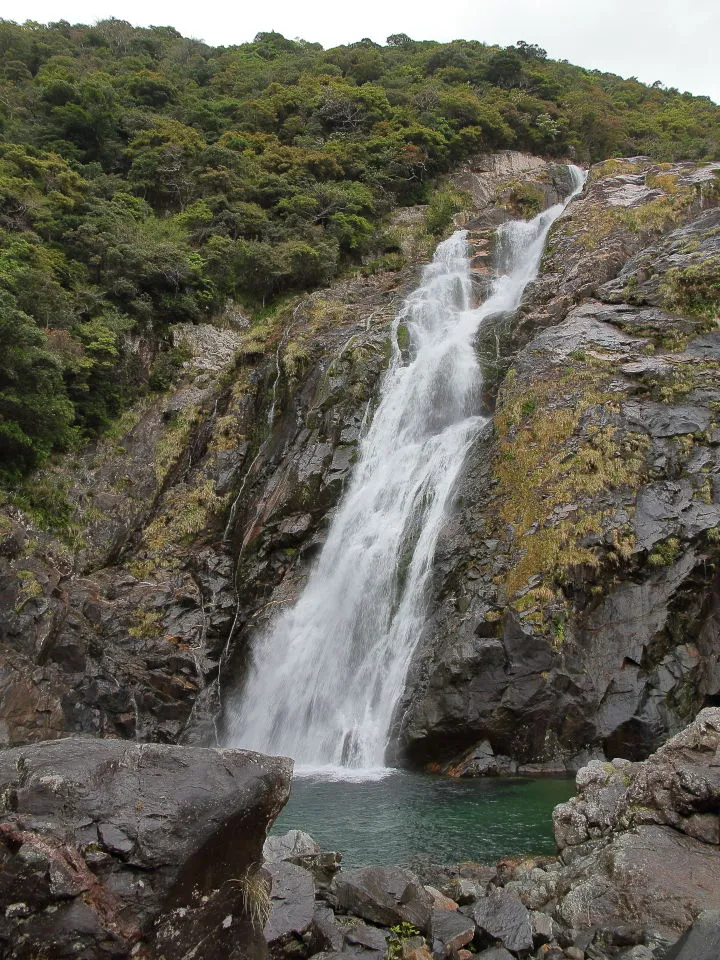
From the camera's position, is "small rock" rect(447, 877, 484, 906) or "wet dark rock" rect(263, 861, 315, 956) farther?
"small rock" rect(447, 877, 484, 906)

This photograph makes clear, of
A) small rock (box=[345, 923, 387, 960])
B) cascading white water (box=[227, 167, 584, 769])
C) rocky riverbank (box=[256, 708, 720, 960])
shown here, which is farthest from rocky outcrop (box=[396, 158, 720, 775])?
small rock (box=[345, 923, 387, 960])

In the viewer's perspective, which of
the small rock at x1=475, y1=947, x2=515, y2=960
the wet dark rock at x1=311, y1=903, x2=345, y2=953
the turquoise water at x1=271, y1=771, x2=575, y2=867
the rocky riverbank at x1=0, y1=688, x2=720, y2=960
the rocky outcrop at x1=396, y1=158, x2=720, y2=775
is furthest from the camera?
the rocky outcrop at x1=396, y1=158, x2=720, y2=775

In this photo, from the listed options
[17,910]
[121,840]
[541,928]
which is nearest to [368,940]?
[541,928]

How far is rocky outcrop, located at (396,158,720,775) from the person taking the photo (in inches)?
436

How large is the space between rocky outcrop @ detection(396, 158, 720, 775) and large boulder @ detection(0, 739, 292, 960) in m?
8.21

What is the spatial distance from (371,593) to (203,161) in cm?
2542

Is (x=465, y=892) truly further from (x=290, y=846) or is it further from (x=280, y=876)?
(x=280, y=876)

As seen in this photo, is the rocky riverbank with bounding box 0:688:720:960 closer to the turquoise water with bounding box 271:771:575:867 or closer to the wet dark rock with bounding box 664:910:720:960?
the wet dark rock with bounding box 664:910:720:960

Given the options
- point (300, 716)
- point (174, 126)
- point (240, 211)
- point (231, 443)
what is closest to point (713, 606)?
point (300, 716)

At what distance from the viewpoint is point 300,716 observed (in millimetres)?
13305

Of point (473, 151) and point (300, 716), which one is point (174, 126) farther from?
point (300, 716)

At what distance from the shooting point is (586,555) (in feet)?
39.1

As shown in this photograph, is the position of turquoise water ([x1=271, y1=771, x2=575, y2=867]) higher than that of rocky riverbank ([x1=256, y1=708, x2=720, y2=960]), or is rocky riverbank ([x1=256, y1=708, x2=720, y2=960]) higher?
rocky riverbank ([x1=256, y1=708, x2=720, y2=960])

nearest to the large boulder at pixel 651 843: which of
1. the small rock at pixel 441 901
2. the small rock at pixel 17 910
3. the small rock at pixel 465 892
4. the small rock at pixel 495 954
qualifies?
the small rock at pixel 495 954
